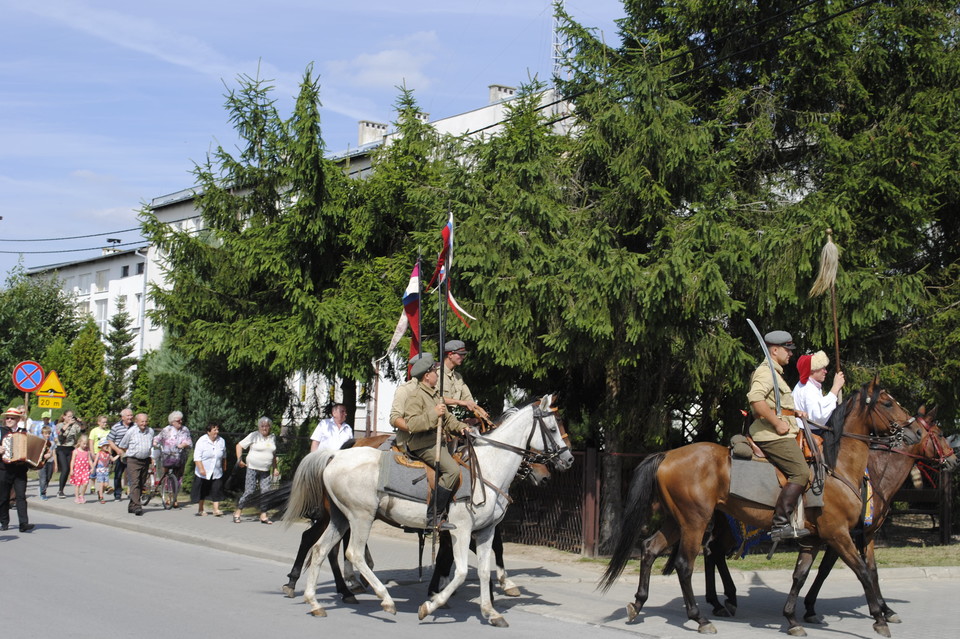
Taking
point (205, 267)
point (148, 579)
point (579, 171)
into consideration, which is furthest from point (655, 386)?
point (205, 267)

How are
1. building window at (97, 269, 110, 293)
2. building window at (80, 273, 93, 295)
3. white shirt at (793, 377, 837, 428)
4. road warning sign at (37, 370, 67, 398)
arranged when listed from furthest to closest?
building window at (80, 273, 93, 295)
building window at (97, 269, 110, 293)
road warning sign at (37, 370, 67, 398)
white shirt at (793, 377, 837, 428)

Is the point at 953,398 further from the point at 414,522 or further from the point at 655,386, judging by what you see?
the point at 414,522

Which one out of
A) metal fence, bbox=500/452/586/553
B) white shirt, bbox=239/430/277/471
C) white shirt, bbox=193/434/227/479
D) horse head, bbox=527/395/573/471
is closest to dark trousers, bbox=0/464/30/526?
white shirt, bbox=193/434/227/479

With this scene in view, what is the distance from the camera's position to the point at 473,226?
14078 millimetres

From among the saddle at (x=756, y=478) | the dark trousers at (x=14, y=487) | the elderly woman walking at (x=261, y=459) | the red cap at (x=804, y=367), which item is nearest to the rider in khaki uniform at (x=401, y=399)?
the saddle at (x=756, y=478)

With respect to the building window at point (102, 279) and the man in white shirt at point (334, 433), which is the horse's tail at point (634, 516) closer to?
the man in white shirt at point (334, 433)

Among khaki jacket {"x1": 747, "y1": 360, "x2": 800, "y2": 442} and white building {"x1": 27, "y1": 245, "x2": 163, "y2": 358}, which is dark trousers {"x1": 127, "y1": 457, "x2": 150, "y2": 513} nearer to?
khaki jacket {"x1": 747, "y1": 360, "x2": 800, "y2": 442}

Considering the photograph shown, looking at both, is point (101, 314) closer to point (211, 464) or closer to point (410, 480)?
point (211, 464)

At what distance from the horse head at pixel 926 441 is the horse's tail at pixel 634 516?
2.66m

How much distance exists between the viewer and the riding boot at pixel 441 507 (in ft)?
32.1

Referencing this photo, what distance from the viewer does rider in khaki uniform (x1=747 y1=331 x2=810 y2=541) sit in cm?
945

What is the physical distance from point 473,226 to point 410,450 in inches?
191

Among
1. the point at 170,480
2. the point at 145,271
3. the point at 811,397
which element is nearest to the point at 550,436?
the point at 811,397

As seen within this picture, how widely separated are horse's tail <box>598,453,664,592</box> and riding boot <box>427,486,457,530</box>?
1736 mm
